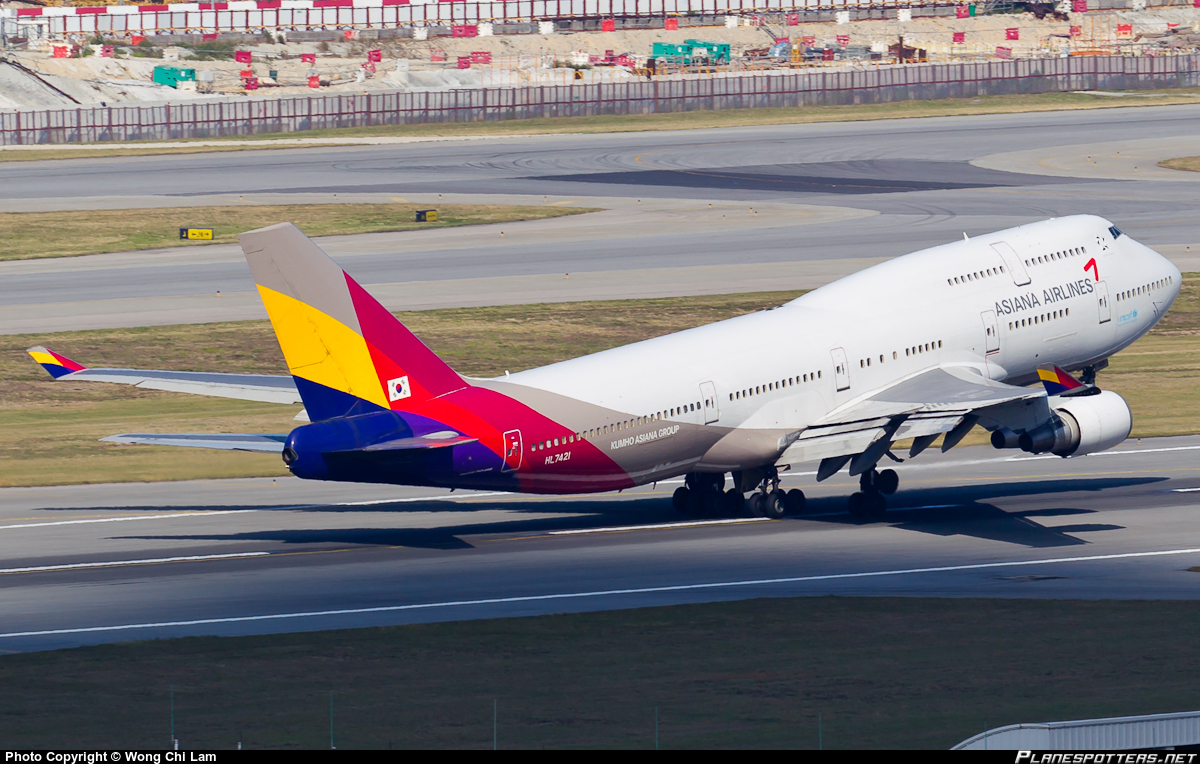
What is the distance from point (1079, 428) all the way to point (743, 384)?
348 inches

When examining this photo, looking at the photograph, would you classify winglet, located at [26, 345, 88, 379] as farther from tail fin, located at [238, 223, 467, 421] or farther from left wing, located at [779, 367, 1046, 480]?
left wing, located at [779, 367, 1046, 480]

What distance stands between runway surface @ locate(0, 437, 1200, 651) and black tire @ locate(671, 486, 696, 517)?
3.59ft

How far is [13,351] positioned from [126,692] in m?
45.6

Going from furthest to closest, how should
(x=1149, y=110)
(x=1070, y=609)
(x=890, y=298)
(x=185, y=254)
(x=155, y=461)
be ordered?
(x=1149, y=110)
(x=185, y=254)
(x=155, y=461)
(x=890, y=298)
(x=1070, y=609)

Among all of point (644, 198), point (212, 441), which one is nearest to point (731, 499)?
point (212, 441)

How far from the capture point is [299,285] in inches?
1540

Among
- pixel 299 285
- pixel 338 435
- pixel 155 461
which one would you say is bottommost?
pixel 155 461

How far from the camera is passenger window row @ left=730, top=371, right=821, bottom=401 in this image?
46594mm

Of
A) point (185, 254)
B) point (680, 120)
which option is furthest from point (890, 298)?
point (680, 120)

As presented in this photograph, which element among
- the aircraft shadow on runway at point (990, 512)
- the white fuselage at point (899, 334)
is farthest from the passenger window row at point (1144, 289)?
the aircraft shadow on runway at point (990, 512)

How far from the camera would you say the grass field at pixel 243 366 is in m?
58.3

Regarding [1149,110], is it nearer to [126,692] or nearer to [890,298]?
[890,298]

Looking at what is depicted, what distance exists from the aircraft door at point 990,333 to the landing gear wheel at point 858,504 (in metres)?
5.96

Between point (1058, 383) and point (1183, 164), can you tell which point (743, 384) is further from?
point (1183, 164)
